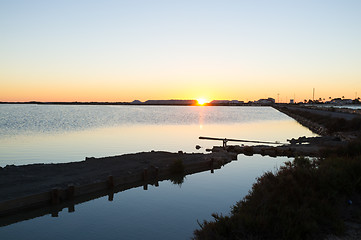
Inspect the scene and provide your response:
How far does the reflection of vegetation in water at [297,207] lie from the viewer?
7945mm

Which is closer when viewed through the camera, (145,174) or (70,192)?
(70,192)

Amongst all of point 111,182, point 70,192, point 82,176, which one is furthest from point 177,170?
point 70,192

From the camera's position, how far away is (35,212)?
1397 cm

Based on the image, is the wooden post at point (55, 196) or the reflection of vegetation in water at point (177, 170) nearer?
the wooden post at point (55, 196)

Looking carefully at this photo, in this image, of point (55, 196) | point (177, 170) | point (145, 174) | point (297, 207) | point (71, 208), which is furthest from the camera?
point (177, 170)

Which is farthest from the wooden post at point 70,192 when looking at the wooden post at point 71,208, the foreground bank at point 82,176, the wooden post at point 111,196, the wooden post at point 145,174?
the wooden post at point 145,174

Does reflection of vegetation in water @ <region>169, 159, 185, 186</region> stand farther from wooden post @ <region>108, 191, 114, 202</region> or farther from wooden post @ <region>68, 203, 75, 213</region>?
wooden post @ <region>68, 203, 75, 213</region>

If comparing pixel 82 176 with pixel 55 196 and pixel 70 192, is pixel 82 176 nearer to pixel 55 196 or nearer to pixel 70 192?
pixel 70 192

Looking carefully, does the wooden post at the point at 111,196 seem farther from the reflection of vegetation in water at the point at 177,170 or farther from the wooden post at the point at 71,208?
the reflection of vegetation in water at the point at 177,170

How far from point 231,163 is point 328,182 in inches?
717

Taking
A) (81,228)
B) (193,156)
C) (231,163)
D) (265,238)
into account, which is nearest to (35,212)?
(81,228)

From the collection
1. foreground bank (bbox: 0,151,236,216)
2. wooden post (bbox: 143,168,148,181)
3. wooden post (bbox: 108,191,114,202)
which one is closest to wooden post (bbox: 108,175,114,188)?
foreground bank (bbox: 0,151,236,216)

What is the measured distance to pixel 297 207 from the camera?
28.4 ft

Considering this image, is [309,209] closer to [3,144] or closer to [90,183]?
[90,183]
